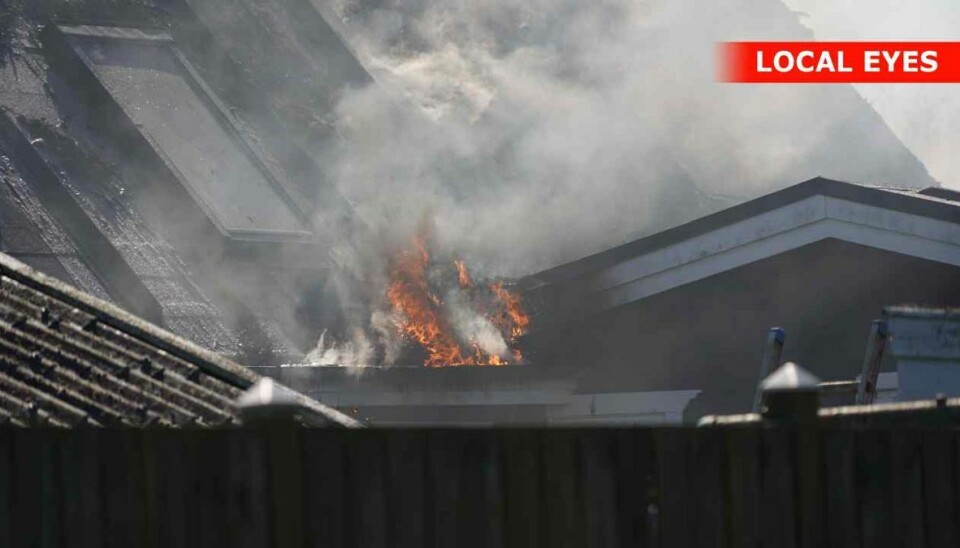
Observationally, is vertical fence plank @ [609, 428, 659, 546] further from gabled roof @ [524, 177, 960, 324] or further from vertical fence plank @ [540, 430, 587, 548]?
gabled roof @ [524, 177, 960, 324]

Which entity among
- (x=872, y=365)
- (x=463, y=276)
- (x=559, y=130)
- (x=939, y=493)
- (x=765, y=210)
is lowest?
(x=939, y=493)

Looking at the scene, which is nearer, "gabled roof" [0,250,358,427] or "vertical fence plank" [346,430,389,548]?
"vertical fence plank" [346,430,389,548]

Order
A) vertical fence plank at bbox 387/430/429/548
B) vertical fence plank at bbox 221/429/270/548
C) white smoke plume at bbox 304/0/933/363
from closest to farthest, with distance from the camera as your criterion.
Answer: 1. vertical fence plank at bbox 221/429/270/548
2. vertical fence plank at bbox 387/430/429/548
3. white smoke plume at bbox 304/0/933/363

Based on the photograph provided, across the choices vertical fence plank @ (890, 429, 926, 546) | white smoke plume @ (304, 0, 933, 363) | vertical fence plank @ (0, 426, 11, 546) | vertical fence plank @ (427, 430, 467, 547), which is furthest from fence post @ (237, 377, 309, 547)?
white smoke plume @ (304, 0, 933, 363)

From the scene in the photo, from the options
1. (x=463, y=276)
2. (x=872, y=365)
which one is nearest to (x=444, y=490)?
(x=872, y=365)

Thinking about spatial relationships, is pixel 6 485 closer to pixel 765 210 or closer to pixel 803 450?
pixel 803 450

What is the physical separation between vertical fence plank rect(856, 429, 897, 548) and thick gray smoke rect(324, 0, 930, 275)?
18.1m

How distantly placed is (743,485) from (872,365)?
14.3 ft

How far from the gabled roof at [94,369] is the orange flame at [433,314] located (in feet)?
22.8

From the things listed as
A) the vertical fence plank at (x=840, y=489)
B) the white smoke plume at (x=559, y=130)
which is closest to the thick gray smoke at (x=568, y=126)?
the white smoke plume at (x=559, y=130)

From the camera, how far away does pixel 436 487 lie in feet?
19.4

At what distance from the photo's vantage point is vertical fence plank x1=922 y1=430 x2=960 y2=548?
635 cm

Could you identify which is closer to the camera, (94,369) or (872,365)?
(94,369)

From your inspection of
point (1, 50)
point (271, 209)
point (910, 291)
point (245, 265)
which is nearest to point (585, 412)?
point (910, 291)
